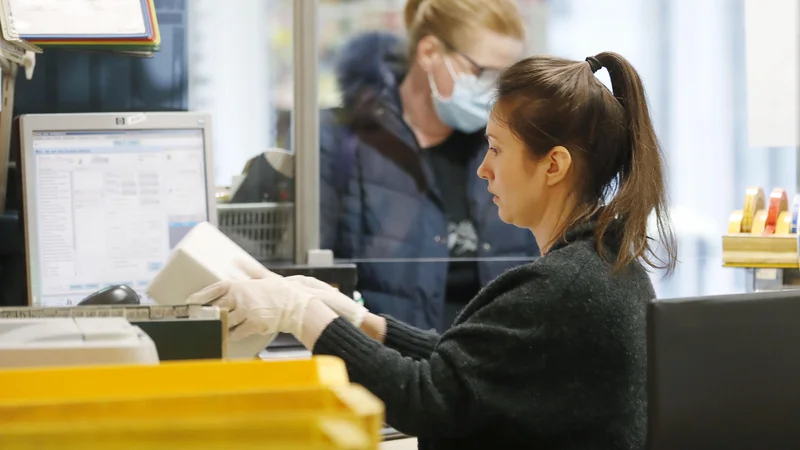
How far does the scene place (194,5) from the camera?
2.48m

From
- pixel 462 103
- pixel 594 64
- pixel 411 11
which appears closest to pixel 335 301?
pixel 594 64

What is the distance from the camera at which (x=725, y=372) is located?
1.16m

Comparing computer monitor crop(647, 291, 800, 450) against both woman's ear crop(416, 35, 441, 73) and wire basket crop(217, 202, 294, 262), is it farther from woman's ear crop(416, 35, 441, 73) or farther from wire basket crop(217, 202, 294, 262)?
woman's ear crop(416, 35, 441, 73)

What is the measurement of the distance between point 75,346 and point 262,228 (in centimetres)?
165

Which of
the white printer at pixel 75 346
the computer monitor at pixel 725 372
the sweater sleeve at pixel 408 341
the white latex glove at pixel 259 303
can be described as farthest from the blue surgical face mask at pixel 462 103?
the white printer at pixel 75 346

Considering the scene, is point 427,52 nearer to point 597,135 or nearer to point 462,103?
point 462,103

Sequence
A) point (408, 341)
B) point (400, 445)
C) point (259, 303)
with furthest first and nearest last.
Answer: point (400, 445) < point (408, 341) < point (259, 303)

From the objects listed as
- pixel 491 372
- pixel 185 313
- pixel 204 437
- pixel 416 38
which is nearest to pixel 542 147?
pixel 491 372

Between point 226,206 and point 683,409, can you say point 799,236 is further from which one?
point 226,206

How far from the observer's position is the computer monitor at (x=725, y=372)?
1141 millimetres

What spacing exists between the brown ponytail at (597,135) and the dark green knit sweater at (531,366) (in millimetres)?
101

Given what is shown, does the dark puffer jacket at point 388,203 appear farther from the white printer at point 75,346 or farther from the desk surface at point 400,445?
the white printer at point 75,346

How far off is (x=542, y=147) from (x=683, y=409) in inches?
17.7

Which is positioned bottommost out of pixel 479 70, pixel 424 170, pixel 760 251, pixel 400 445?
pixel 400 445
